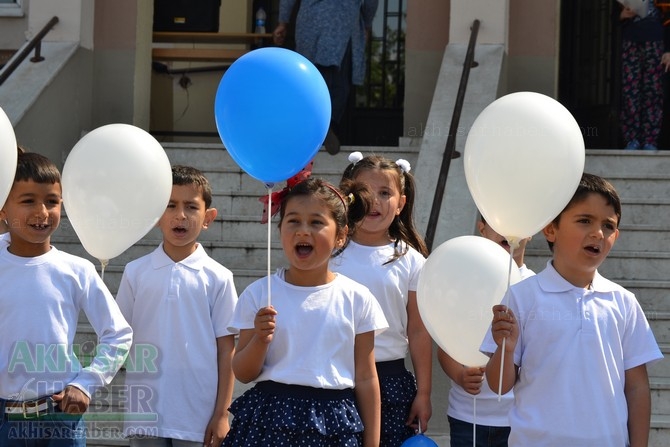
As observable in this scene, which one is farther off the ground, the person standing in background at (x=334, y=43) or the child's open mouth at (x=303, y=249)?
the person standing in background at (x=334, y=43)

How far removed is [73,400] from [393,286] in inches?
52.6

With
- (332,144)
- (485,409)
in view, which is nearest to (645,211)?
(332,144)

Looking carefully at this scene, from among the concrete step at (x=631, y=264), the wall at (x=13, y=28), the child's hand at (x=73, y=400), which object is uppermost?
the wall at (x=13, y=28)

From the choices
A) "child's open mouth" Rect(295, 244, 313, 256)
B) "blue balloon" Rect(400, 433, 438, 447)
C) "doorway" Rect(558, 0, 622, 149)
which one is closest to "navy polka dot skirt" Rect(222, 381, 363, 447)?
"blue balloon" Rect(400, 433, 438, 447)

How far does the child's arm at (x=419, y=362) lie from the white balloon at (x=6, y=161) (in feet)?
5.32

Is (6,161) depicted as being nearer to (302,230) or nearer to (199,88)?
(302,230)

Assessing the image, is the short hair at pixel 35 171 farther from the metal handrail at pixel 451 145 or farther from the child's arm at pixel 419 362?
the metal handrail at pixel 451 145

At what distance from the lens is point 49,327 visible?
4262 mm

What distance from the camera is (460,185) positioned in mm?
6957

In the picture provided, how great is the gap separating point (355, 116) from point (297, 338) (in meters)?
7.20

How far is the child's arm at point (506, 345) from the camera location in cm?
384

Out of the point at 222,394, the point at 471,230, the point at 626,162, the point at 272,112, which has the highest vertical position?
the point at 272,112

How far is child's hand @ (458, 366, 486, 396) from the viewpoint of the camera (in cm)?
443

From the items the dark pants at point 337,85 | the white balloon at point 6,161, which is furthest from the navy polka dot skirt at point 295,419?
the dark pants at point 337,85
